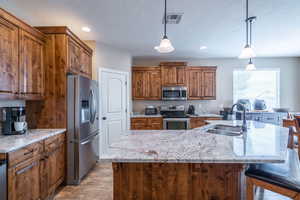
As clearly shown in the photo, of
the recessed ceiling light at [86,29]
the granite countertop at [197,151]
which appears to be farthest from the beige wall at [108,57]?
the granite countertop at [197,151]

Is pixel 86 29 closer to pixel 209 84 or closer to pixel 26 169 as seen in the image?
pixel 26 169

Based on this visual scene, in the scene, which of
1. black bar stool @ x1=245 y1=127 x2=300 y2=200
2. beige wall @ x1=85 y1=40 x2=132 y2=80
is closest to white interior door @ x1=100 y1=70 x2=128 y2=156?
beige wall @ x1=85 y1=40 x2=132 y2=80

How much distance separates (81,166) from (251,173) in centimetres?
236

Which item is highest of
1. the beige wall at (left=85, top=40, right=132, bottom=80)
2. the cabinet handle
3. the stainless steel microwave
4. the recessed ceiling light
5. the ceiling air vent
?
the recessed ceiling light

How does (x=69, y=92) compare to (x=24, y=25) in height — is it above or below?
below

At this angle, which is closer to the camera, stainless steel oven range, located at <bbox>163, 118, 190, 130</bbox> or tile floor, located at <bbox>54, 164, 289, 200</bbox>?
tile floor, located at <bbox>54, 164, 289, 200</bbox>

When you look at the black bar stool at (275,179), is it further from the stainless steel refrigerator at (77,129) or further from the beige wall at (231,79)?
the beige wall at (231,79)

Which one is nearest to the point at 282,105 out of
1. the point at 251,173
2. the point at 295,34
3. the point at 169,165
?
the point at 295,34

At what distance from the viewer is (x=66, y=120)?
8.60 ft

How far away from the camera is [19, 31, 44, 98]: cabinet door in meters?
2.19

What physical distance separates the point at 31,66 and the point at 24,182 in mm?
1482

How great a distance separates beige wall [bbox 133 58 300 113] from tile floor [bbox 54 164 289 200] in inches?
102

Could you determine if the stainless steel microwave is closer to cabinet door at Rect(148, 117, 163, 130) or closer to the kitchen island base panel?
cabinet door at Rect(148, 117, 163, 130)

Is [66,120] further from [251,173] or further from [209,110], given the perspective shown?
[209,110]
